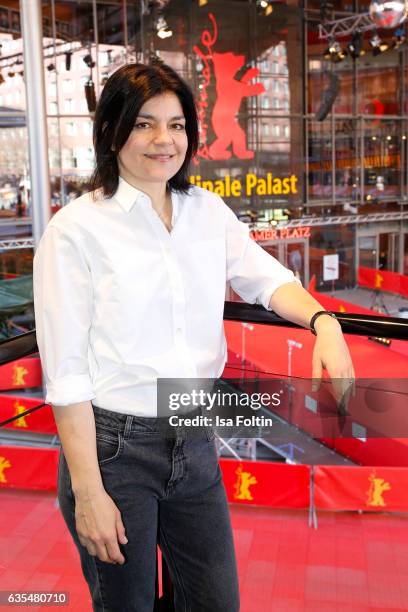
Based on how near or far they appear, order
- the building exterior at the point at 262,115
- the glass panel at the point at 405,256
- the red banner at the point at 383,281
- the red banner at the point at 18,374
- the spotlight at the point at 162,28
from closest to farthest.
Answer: the red banner at the point at 18,374 < the spotlight at the point at 162,28 < the building exterior at the point at 262,115 < the red banner at the point at 383,281 < the glass panel at the point at 405,256

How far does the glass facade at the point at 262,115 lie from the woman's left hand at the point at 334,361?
9.67 m

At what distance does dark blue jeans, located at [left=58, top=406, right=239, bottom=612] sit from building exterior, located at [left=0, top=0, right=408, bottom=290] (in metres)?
9.33

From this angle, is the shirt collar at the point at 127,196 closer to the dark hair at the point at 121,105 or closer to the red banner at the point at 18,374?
the dark hair at the point at 121,105

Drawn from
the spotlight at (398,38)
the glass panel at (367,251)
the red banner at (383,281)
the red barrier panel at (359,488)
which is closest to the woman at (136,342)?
the red barrier panel at (359,488)

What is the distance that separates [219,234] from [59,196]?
34.9ft

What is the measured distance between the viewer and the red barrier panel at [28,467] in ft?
15.4

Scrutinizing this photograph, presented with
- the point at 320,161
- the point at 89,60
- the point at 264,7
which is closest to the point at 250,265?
the point at 89,60

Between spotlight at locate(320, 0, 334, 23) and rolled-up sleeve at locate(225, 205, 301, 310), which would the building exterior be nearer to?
spotlight at locate(320, 0, 334, 23)

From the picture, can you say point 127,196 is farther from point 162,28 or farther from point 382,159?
point 382,159

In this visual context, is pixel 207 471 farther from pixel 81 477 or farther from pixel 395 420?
pixel 395 420

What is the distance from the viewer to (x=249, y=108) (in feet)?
42.5

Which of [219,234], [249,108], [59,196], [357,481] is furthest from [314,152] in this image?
[219,234]

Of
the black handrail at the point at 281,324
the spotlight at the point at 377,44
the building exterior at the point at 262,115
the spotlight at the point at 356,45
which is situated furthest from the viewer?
the spotlight at the point at 356,45

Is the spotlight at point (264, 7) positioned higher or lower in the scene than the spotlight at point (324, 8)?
lower
